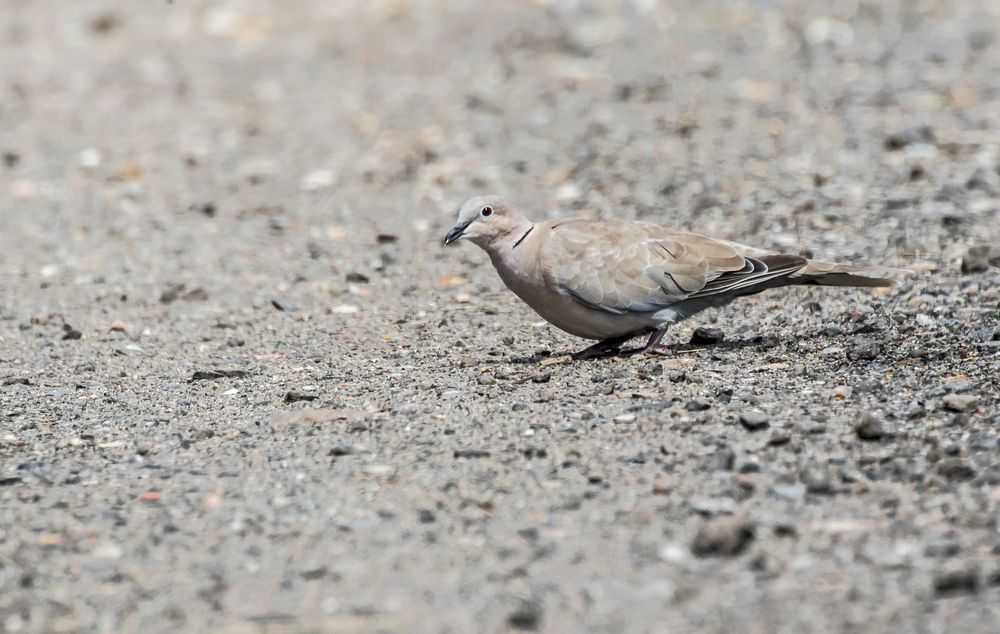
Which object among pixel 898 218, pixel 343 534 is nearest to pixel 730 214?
pixel 898 218

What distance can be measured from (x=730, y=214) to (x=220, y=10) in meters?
7.73

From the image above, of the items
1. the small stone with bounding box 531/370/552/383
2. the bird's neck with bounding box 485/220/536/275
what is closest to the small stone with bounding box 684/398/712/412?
the small stone with bounding box 531/370/552/383

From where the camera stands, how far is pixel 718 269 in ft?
19.3

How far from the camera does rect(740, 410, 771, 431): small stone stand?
4558mm

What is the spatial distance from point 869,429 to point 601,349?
1.80 meters

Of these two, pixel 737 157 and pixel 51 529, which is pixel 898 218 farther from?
pixel 51 529

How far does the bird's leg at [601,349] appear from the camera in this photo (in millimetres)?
5945

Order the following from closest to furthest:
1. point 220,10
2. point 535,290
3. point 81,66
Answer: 1. point 535,290
2. point 81,66
3. point 220,10

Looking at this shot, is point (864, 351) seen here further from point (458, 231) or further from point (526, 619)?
point (526, 619)

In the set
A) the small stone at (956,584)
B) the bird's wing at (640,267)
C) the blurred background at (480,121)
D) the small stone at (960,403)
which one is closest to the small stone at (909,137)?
the blurred background at (480,121)

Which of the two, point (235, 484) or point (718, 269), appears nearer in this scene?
point (235, 484)

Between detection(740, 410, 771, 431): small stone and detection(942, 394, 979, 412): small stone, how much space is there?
0.61 m

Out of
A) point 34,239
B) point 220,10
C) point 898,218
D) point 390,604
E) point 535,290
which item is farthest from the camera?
point 220,10

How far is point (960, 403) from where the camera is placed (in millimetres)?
4625
